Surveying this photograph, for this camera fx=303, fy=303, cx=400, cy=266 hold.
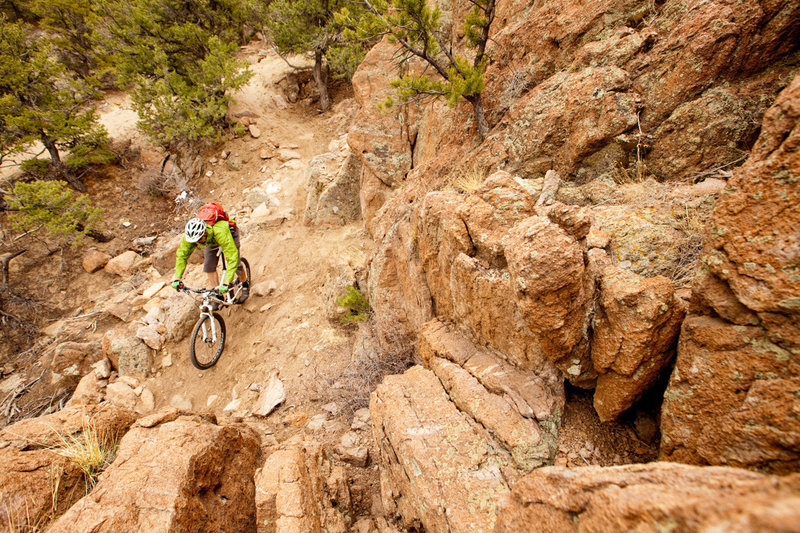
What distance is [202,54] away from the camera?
48.5ft

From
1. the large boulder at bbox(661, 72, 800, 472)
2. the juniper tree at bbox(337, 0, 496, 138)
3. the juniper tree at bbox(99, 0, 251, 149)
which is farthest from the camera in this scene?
the juniper tree at bbox(99, 0, 251, 149)

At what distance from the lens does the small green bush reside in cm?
649

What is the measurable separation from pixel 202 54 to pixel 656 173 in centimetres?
1919

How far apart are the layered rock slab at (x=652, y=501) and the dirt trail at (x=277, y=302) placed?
4.43 m

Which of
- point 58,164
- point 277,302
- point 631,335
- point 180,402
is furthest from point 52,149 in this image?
point 631,335

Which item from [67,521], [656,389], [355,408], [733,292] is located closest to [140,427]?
[67,521]

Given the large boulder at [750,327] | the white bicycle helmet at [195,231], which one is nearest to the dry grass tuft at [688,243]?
the large boulder at [750,327]

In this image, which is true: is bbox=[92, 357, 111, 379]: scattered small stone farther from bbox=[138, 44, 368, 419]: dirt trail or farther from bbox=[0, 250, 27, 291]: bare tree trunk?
bbox=[0, 250, 27, 291]: bare tree trunk

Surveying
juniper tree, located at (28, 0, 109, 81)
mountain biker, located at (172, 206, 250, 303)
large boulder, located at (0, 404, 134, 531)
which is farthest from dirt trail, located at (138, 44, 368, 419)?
juniper tree, located at (28, 0, 109, 81)

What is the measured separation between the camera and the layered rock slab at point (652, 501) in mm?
854

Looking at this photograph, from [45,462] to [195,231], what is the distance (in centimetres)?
419

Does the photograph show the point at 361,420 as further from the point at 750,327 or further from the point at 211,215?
the point at 211,215

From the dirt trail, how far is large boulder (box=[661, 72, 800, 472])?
16.6ft

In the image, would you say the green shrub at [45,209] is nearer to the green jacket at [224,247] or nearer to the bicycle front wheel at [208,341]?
the green jacket at [224,247]
